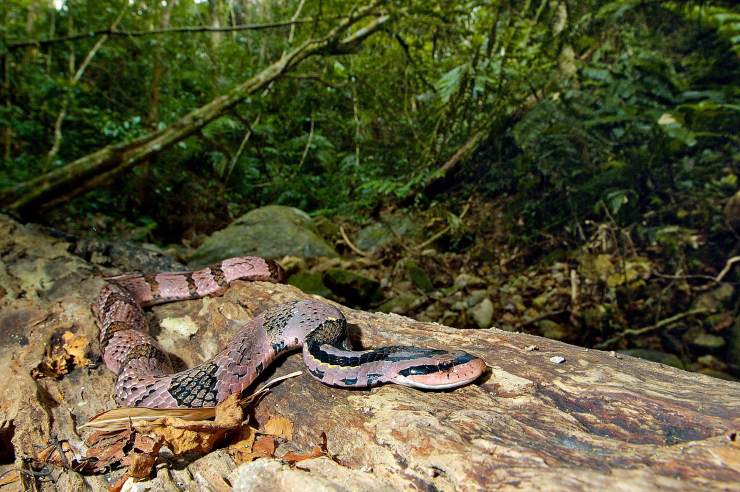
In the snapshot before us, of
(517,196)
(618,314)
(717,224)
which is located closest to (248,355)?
(618,314)

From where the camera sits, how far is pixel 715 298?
14.6 ft

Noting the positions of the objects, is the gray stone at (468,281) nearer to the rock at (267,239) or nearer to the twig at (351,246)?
the twig at (351,246)

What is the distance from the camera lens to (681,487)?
1180 millimetres

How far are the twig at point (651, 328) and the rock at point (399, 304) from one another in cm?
204

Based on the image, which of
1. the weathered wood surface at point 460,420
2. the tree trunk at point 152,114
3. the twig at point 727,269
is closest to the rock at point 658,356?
the twig at point 727,269

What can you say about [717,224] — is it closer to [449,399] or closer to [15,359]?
[449,399]

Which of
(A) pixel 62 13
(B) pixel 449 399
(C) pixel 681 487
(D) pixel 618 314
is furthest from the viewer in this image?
(A) pixel 62 13

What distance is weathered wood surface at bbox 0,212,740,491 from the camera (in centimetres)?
136

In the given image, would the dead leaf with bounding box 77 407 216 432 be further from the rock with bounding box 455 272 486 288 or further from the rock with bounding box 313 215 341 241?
the rock with bounding box 313 215 341 241

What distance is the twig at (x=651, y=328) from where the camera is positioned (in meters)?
4.17

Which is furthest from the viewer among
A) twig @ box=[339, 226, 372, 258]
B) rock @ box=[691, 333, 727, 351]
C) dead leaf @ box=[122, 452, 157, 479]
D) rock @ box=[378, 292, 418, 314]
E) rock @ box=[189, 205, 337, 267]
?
twig @ box=[339, 226, 372, 258]

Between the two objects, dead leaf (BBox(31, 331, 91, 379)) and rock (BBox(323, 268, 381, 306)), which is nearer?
dead leaf (BBox(31, 331, 91, 379))

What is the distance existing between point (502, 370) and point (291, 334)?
1.20m

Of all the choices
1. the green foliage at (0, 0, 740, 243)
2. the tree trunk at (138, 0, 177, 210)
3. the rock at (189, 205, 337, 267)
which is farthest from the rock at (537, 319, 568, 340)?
the tree trunk at (138, 0, 177, 210)
